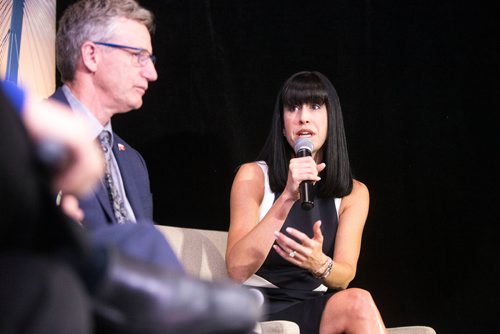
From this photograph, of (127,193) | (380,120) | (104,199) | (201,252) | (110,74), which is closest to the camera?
(104,199)

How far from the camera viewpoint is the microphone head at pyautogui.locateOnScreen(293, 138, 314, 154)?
2.38 meters

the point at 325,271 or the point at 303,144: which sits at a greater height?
the point at 303,144

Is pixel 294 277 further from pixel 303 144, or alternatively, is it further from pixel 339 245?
pixel 303 144

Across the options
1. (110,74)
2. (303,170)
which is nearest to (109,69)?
(110,74)

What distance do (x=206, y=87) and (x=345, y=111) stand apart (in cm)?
62

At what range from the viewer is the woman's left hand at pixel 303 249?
2.27 metres

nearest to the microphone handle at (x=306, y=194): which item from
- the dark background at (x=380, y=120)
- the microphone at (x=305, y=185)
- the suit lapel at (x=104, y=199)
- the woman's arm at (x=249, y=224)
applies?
the microphone at (x=305, y=185)

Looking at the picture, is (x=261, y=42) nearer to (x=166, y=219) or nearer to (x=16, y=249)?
(x=166, y=219)

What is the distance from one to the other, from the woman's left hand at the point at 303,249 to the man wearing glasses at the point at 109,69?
1.43ft

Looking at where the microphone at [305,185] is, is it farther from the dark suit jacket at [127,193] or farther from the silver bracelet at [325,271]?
the dark suit jacket at [127,193]

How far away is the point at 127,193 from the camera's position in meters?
2.08

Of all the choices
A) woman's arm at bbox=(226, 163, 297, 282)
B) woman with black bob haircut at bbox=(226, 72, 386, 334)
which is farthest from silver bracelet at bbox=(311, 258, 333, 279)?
woman's arm at bbox=(226, 163, 297, 282)

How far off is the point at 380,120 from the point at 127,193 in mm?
1432

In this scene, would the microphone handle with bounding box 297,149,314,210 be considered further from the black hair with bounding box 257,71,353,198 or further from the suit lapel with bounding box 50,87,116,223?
the suit lapel with bounding box 50,87,116,223
